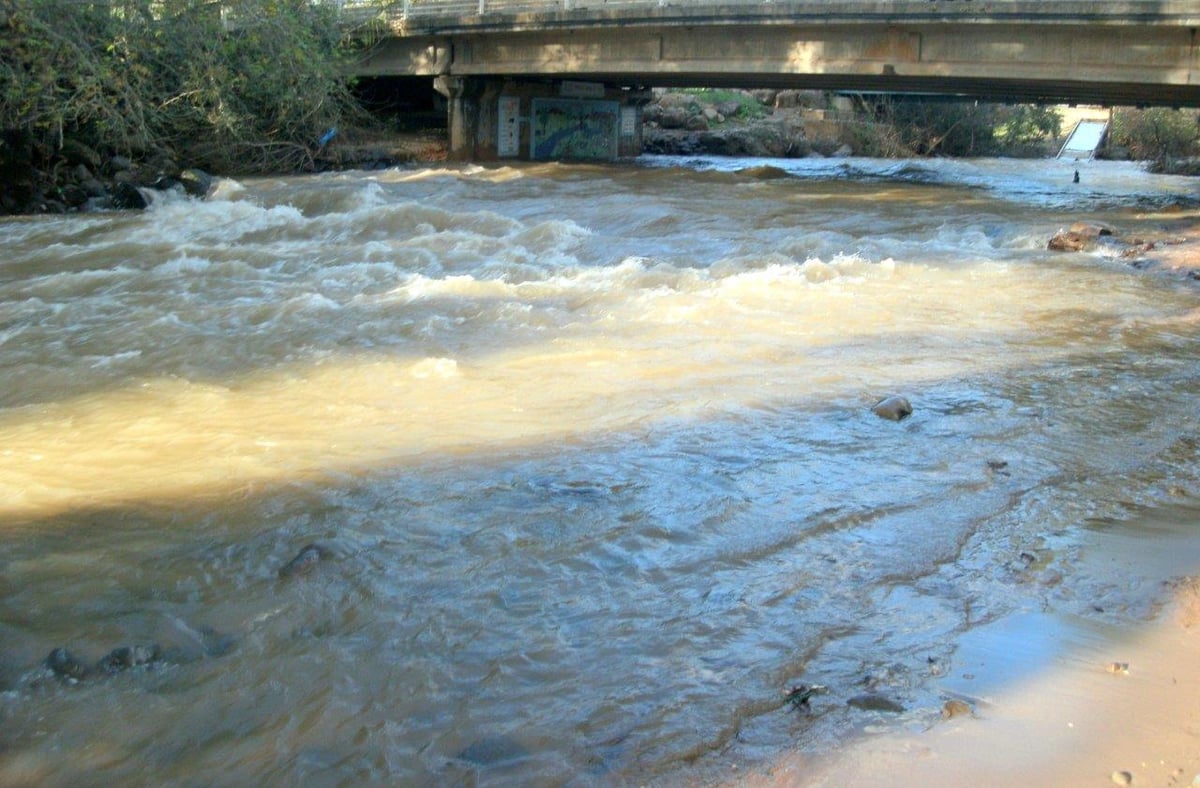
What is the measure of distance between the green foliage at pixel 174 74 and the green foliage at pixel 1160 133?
84.7 ft

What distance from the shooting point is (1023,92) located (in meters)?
25.2

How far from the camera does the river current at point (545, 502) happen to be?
3.72 meters

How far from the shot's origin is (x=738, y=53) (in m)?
23.2

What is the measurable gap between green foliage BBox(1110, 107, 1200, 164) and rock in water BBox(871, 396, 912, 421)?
31.2 meters

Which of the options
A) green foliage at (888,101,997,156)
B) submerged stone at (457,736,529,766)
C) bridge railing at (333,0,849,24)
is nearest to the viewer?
submerged stone at (457,736,529,766)

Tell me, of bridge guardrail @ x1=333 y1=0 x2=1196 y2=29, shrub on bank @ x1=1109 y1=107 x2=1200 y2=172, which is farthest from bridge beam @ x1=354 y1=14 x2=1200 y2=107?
shrub on bank @ x1=1109 y1=107 x2=1200 y2=172

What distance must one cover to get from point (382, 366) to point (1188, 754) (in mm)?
6297

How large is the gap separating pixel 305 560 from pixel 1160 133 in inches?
1505

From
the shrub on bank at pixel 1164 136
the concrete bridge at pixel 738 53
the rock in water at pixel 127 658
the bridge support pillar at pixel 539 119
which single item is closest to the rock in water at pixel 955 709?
the rock in water at pixel 127 658

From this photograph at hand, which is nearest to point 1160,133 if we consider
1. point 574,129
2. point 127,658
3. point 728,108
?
point 728,108

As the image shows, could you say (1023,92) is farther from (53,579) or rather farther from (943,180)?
(53,579)

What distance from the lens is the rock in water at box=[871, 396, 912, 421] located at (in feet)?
23.0

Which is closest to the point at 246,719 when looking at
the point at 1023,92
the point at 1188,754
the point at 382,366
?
the point at 1188,754

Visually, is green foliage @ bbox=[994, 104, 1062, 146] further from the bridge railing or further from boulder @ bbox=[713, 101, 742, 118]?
the bridge railing
